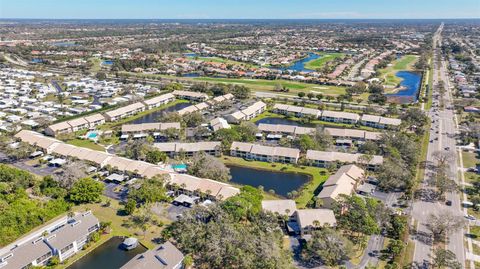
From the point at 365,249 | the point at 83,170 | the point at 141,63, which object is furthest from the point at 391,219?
the point at 141,63

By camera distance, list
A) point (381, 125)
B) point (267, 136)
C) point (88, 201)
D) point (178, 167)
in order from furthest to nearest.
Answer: point (381, 125) → point (267, 136) → point (178, 167) → point (88, 201)

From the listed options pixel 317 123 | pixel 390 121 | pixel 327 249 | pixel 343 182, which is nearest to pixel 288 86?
pixel 317 123

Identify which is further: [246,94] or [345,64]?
[345,64]

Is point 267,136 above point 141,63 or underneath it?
underneath

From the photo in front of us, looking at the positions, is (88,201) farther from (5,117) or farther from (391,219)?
(5,117)

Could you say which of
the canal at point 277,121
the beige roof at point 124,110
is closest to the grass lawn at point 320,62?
the canal at point 277,121

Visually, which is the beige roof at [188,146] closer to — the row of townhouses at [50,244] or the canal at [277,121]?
the canal at [277,121]

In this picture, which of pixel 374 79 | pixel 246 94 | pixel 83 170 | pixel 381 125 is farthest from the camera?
pixel 374 79
